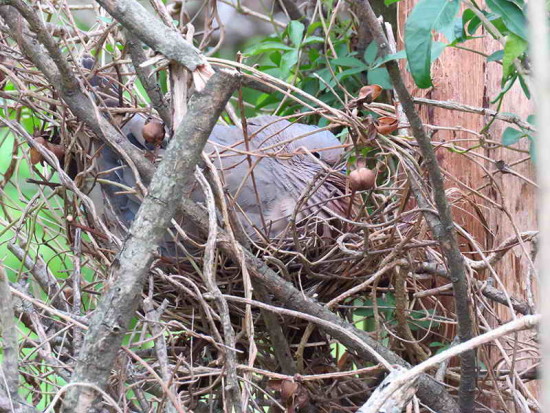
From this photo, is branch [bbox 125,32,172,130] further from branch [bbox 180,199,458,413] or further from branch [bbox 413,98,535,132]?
branch [bbox 413,98,535,132]

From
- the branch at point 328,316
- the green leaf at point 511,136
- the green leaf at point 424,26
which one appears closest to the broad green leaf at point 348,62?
the green leaf at point 511,136

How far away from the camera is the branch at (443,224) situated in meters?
0.85

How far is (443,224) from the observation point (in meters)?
0.99

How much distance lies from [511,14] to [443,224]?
1.04ft

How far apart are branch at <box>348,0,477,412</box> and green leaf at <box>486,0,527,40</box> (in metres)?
0.13

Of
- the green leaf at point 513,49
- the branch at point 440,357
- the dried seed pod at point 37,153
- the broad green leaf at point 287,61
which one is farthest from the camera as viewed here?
the broad green leaf at point 287,61

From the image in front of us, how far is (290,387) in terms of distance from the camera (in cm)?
111

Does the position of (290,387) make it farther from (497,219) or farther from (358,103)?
(497,219)

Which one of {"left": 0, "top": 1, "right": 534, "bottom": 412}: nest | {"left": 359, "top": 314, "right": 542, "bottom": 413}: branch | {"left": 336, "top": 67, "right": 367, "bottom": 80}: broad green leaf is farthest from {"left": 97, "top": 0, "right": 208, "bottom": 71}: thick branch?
{"left": 336, "top": 67, "right": 367, "bottom": 80}: broad green leaf

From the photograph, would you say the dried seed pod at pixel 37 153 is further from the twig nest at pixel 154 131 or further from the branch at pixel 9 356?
the branch at pixel 9 356

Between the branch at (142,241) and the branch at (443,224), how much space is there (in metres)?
0.20

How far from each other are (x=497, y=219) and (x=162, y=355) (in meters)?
0.82

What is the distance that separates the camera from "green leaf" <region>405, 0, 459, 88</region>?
82 centimetres

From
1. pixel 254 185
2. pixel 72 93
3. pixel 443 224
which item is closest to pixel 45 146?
pixel 72 93
